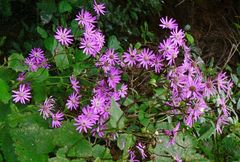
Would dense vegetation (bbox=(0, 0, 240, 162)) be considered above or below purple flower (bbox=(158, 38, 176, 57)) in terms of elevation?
below

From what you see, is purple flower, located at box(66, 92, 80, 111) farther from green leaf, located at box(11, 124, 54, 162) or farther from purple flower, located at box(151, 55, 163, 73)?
purple flower, located at box(151, 55, 163, 73)

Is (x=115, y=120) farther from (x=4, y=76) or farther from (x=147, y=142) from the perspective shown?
(x=4, y=76)

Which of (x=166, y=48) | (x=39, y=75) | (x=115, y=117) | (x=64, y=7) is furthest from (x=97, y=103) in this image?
(x=64, y=7)

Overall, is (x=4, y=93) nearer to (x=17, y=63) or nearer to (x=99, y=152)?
(x=17, y=63)

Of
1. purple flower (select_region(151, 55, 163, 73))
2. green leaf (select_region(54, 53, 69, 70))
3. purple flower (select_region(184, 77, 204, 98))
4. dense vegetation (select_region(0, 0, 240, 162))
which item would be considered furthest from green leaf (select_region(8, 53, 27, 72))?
purple flower (select_region(184, 77, 204, 98))

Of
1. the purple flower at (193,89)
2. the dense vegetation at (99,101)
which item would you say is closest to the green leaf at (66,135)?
the dense vegetation at (99,101)

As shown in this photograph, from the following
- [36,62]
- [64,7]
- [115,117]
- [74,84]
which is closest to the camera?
[115,117]

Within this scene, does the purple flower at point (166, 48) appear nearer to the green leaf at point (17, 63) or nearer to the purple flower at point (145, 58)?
the purple flower at point (145, 58)

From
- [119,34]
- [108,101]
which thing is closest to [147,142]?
[108,101]
